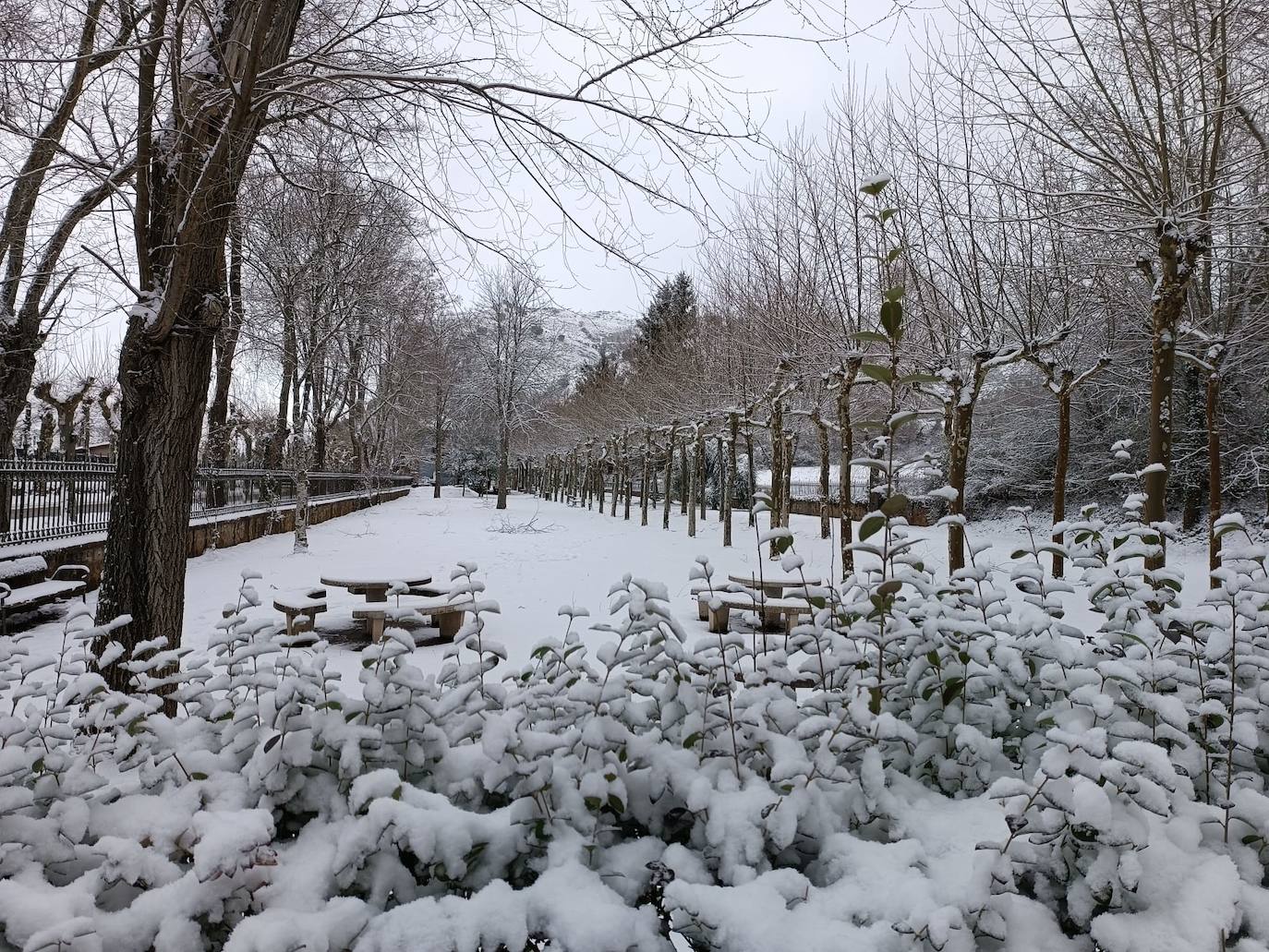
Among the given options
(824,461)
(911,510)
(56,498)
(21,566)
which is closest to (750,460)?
(824,461)

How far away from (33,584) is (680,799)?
880cm

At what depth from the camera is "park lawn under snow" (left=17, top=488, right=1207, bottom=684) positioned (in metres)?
7.05

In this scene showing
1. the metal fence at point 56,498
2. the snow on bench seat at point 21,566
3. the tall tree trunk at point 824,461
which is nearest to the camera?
the snow on bench seat at point 21,566

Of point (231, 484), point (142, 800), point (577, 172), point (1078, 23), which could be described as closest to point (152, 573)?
point (142, 800)

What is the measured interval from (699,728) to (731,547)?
14.8 m

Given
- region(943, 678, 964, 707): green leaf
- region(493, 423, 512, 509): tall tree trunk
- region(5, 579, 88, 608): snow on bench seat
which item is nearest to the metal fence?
region(5, 579, 88, 608): snow on bench seat

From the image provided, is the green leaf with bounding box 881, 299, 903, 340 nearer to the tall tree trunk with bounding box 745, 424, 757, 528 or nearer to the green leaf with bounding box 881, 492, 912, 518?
the green leaf with bounding box 881, 492, 912, 518

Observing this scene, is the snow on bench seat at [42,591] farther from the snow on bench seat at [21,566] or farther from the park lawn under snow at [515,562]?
the park lawn under snow at [515,562]

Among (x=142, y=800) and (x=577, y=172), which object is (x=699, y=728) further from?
(x=577, y=172)

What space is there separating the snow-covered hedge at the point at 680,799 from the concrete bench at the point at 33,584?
5.40m

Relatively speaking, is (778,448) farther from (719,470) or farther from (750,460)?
(719,470)

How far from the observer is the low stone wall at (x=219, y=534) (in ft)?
26.5

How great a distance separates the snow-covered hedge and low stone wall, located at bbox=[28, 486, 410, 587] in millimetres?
2580

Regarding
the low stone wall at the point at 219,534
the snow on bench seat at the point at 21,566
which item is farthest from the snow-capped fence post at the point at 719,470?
the snow on bench seat at the point at 21,566
